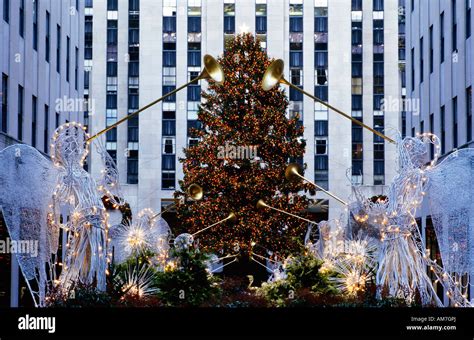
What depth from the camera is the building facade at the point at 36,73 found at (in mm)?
27203

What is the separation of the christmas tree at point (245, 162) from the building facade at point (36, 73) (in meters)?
6.93

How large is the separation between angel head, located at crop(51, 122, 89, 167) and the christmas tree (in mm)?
21548

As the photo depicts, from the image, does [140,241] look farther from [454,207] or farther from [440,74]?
[454,207]

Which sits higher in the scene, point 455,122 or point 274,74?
point 455,122

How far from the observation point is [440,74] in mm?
31875

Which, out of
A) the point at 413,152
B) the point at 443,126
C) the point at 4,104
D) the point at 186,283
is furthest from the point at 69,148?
the point at 443,126

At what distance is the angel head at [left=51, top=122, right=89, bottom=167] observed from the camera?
652 inches

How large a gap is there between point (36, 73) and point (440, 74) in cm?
1594

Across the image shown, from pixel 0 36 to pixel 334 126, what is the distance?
3390 cm

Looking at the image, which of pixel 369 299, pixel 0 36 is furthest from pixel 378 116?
pixel 369 299

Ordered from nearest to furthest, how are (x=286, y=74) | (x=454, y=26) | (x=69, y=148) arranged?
(x=69, y=148), (x=454, y=26), (x=286, y=74)

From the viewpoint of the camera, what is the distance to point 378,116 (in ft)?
187

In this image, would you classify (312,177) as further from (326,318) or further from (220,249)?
(326,318)

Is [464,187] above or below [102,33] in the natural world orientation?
below
